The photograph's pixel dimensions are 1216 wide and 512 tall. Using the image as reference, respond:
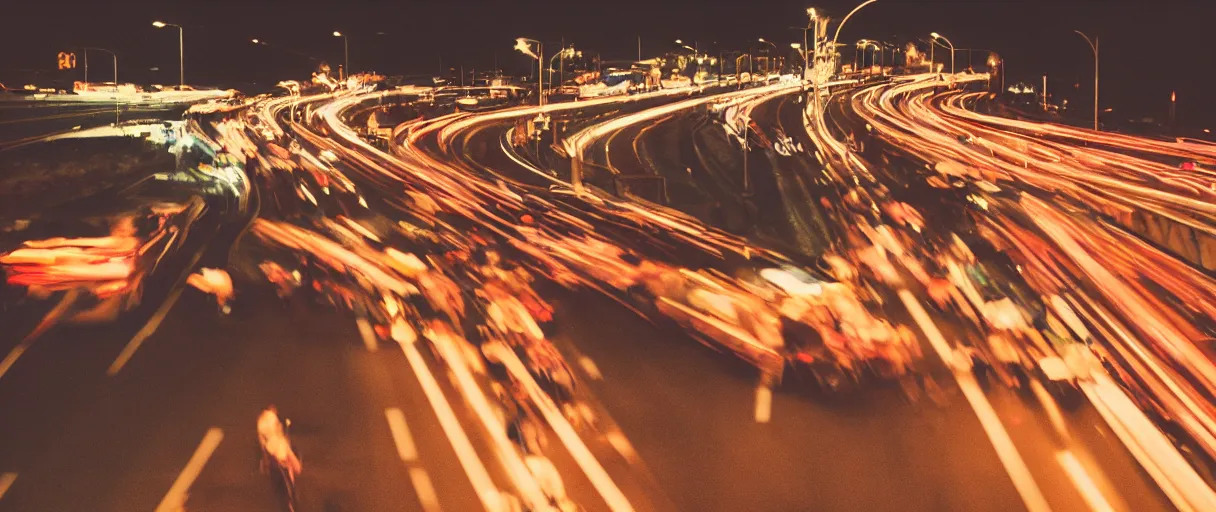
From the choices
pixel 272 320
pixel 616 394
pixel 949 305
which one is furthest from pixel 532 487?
pixel 949 305

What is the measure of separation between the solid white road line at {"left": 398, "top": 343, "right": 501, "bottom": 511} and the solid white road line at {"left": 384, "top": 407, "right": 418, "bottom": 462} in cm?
33

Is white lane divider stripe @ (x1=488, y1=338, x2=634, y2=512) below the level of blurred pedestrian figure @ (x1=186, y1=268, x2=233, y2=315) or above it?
below

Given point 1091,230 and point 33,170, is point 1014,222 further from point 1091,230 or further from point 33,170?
point 33,170

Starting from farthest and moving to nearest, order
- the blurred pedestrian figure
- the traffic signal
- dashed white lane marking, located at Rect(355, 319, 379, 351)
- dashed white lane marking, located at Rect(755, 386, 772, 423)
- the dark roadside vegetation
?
1. the traffic signal
2. the dark roadside vegetation
3. the blurred pedestrian figure
4. dashed white lane marking, located at Rect(355, 319, 379, 351)
5. dashed white lane marking, located at Rect(755, 386, 772, 423)

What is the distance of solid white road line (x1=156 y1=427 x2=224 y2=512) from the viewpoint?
7863mm

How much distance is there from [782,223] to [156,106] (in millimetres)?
64668

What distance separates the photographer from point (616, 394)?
11.4 meters

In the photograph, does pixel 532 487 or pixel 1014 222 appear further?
pixel 1014 222

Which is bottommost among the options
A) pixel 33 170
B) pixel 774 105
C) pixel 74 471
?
pixel 74 471

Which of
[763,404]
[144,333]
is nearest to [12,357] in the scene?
[144,333]

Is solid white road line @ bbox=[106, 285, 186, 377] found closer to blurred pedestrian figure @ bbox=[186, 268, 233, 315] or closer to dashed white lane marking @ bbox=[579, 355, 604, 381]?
blurred pedestrian figure @ bbox=[186, 268, 233, 315]

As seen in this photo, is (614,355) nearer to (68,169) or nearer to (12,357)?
(12,357)

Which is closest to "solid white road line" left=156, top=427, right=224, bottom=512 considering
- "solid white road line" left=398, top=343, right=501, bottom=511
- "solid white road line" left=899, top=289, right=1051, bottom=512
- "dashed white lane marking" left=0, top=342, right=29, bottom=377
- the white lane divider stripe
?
"solid white road line" left=398, top=343, right=501, bottom=511

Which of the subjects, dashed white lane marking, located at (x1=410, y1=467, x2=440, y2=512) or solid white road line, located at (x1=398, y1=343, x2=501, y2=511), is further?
solid white road line, located at (x1=398, y1=343, x2=501, y2=511)
